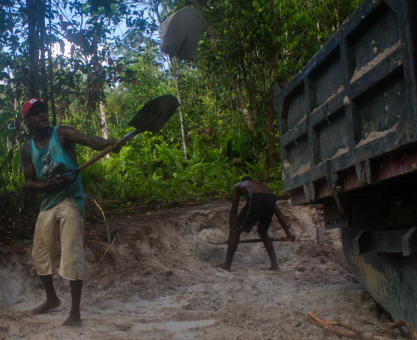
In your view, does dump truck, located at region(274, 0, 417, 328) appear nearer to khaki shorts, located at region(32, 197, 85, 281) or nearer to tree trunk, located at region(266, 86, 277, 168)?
khaki shorts, located at region(32, 197, 85, 281)

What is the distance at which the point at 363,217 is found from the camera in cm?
341

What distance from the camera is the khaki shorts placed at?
3.31 metres

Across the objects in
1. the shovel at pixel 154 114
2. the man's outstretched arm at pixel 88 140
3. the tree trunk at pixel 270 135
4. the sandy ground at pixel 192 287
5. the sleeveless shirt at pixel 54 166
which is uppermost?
the tree trunk at pixel 270 135

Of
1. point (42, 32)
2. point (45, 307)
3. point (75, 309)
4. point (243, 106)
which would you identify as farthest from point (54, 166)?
point (243, 106)

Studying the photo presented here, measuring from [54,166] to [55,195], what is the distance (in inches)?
11.3

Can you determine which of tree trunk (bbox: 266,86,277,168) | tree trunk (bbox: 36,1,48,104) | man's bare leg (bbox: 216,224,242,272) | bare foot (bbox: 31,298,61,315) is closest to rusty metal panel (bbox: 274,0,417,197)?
man's bare leg (bbox: 216,224,242,272)

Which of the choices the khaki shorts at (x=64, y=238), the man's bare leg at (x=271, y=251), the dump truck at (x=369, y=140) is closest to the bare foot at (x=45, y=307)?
the khaki shorts at (x=64, y=238)

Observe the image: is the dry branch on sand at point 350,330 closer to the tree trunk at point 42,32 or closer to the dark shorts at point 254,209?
the dark shorts at point 254,209

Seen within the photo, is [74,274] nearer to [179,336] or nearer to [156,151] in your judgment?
[179,336]

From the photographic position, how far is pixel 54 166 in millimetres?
3420

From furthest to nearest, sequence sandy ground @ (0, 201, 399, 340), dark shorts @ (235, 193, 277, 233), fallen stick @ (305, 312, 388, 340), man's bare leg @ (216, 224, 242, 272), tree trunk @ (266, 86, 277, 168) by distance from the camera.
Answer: tree trunk @ (266, 86, 277, 168), man's bare leg @ (216, 224, 242, 272), dark shorts @ (235, 193, 277, 233), sandy ground @ (0, 201, 399, 340), fallen stick @ (305, 312, 388, 340)

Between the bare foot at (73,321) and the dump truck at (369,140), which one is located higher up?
the dump truck at (369,140)

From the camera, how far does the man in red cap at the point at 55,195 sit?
3.36 meters

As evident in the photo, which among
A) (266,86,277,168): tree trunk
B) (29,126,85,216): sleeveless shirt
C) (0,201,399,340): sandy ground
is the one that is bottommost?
(0,201,399,340): sandy ground
